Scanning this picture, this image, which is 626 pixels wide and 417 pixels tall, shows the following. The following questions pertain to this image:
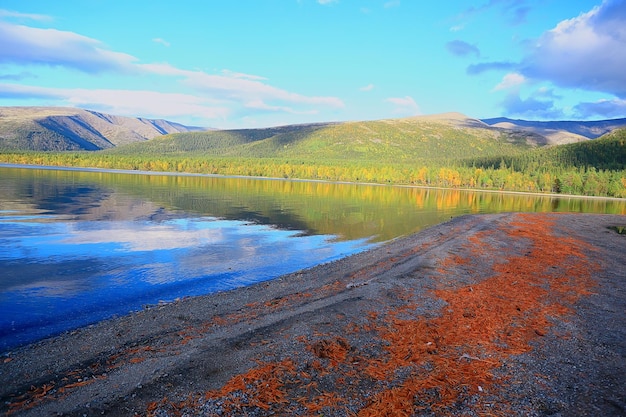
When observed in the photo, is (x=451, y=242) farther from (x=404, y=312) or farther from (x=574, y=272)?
(x=404, y=312)

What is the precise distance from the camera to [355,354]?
32.0ft

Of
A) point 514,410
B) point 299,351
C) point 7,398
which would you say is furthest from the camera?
point 299,351

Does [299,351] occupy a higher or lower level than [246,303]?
higher

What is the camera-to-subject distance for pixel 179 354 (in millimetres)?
9906

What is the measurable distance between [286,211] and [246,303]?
3983 cm

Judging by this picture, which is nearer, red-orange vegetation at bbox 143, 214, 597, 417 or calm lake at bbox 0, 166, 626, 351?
red-orange vegetation at bbox 143, 214, 597, 417

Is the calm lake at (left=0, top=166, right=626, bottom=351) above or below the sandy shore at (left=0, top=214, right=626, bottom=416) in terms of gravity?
below

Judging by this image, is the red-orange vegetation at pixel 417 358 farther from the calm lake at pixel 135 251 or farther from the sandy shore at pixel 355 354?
the calm lake at pixel 135 251

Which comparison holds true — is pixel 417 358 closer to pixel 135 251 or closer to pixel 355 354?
pixel 355 354

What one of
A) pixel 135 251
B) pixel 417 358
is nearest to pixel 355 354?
pixel 417 358

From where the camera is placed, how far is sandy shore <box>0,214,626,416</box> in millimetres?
7617

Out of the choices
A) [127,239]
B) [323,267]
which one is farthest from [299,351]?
[127,239]

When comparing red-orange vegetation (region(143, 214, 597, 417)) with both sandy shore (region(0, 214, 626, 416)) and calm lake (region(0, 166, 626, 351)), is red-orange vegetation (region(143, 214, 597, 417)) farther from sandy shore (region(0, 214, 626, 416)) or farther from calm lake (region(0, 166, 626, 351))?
calm lake (region(0, 166, 626, 351))

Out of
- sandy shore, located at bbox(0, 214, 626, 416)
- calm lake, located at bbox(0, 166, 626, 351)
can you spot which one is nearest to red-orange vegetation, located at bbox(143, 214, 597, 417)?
sandy shore, located at bbox(0, 214, 626, 416)
